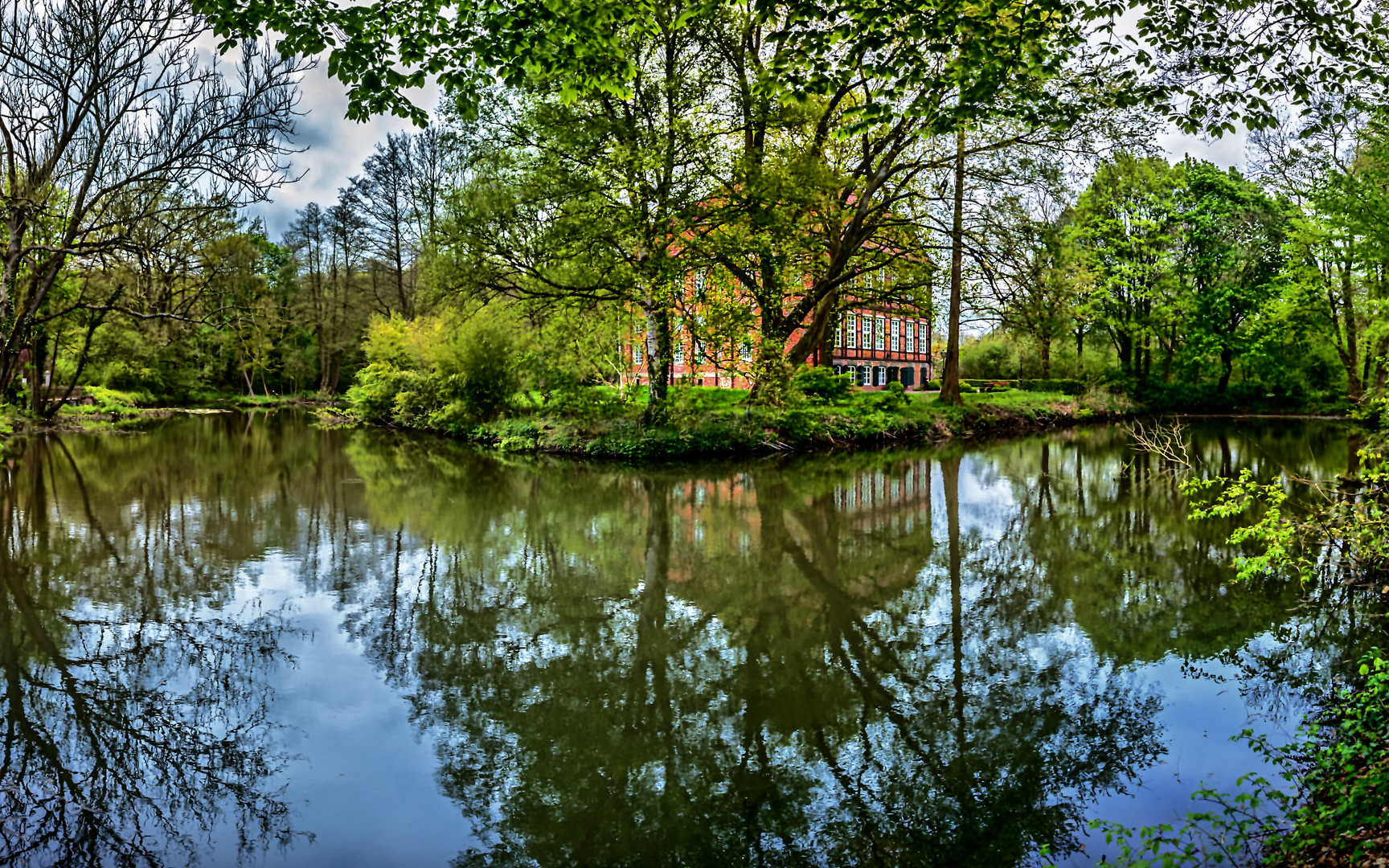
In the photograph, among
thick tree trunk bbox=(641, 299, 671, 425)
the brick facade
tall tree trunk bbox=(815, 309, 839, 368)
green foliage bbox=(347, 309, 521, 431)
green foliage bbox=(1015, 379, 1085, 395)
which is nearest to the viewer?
thick tree trunk bbox=(641, 299, 671, 425)

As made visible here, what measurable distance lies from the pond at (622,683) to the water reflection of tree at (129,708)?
0.07 feet

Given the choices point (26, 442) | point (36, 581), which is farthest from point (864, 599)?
point (26, 442)

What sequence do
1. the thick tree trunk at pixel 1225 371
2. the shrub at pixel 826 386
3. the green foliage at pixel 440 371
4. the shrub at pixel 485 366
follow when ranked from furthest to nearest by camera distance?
the thick tree trunk at pixel 1225 371 → the green foliage at pixel 440 371 → the shrub at pixel 485 366 → the shrub at pixel 826 386

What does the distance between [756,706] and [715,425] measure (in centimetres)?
1371

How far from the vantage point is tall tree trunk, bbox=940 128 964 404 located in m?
19.7

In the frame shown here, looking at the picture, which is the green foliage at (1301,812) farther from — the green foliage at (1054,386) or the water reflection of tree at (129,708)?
the green foliage at (1054,386)

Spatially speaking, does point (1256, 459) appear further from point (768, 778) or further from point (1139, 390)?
point (1139, 390)

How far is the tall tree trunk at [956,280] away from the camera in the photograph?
1973 centimetres

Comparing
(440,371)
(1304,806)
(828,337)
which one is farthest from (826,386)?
(1304,806)

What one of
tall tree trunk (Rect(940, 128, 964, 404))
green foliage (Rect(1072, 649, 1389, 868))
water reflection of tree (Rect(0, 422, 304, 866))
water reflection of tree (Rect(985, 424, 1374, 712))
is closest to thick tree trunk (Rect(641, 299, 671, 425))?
tall tree trunk (Rect(940, 128, 964, 404))

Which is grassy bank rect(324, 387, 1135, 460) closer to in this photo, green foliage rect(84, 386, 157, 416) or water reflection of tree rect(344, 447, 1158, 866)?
water reflection of tree rect(344, 447, 1158, 866)

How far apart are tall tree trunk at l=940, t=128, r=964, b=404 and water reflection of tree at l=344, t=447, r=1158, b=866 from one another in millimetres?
13734

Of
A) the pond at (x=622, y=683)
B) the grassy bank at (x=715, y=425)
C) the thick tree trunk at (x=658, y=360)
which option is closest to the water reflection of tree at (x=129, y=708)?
the pond at (x=622, y=683)

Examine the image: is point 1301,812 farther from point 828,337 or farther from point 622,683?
point 828,337
